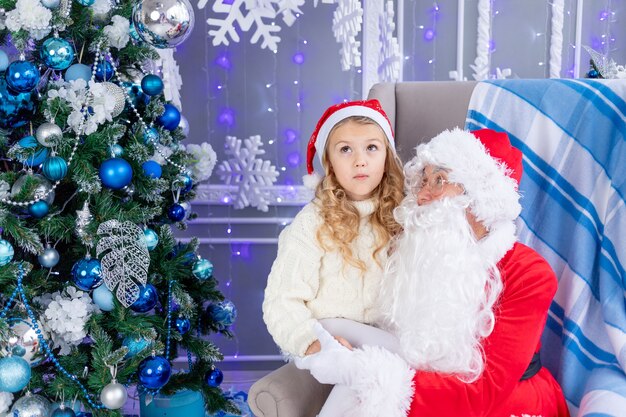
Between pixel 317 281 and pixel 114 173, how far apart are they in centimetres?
71

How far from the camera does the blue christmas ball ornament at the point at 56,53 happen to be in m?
1.73

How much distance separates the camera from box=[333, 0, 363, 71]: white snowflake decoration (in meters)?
2.90

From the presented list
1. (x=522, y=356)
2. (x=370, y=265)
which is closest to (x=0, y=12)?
(x=370, y=265)

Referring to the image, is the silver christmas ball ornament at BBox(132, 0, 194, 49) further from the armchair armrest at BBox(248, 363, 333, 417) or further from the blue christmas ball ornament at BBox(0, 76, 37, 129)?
the armchair armrest at BBox(248, 363, 333, 417)

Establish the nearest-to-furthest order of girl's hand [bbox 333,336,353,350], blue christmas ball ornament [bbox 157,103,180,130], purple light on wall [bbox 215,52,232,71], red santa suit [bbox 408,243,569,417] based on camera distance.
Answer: red santa suit [bbox 408,243,569,417] → girl's hand [bbox 333,336,353,350] → blue christmas ball ornament [bbox 157,103,180,130] → purple light on wall [bbox 215,52,232,71]

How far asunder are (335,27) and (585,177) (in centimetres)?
163

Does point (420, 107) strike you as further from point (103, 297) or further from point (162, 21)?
point (103, 297)

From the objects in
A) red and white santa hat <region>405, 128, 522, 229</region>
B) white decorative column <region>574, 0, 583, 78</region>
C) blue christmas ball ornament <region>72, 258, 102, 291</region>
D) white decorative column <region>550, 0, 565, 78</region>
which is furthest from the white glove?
white decorative column <region>574, 0, 583, 78</region>

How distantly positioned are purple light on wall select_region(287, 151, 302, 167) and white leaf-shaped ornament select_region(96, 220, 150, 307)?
133cm

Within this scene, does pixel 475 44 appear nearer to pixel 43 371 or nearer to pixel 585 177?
pixel 585 177

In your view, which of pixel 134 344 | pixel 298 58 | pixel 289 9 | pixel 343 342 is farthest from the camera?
pixel 298 58

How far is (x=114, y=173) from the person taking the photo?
178cm

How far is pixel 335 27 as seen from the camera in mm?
2945

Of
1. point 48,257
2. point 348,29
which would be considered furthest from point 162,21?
point 348,29
